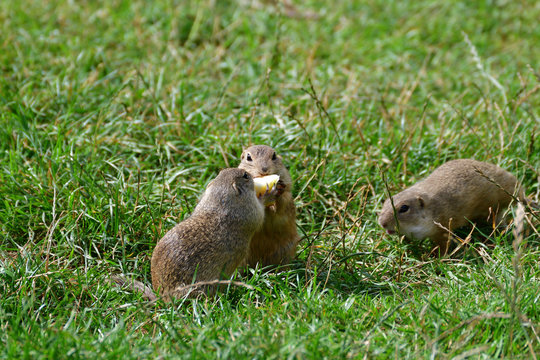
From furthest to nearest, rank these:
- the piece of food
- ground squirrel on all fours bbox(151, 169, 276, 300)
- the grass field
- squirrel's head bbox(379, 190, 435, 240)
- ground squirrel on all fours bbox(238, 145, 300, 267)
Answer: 1. squirrel's head bbox(379, 190, 435, 240)
2. ground squirrel on all fours bbox(238, 145, 300, 267)
3. the piece of food
4. ground squirrel on all fours bbox(151, 169, 276, 300)
5. the grass field

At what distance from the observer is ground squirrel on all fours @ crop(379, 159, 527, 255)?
5.04 meters

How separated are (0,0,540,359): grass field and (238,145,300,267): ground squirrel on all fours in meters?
0.17

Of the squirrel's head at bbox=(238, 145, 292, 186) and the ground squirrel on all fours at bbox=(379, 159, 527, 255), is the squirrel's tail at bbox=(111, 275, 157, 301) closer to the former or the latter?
the squirrel's head at bbox=(238, 145, 292, 186)

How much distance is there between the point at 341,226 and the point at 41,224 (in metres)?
2.26

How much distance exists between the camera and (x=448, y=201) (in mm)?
5152

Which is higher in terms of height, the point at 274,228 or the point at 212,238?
the point at 212,238

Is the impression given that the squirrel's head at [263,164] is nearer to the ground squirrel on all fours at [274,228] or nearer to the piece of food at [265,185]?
the ground squirrel on all fours at [274,228]

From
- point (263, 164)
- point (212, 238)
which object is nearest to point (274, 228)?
point (263, 164)

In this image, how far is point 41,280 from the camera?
417 centimetres

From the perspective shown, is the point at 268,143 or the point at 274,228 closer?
the point at 274,228

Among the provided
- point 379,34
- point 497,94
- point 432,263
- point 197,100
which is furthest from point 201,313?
point 379,34

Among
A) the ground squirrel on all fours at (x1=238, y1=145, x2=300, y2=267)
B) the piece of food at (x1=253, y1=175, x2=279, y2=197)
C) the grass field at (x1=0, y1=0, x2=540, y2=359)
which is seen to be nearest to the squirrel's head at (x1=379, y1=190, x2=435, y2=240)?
the grass field at (x1=0, y1=0, x2=540, y2=359)

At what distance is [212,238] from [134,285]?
0.61 meters

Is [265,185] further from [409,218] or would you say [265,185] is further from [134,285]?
[409,218]
